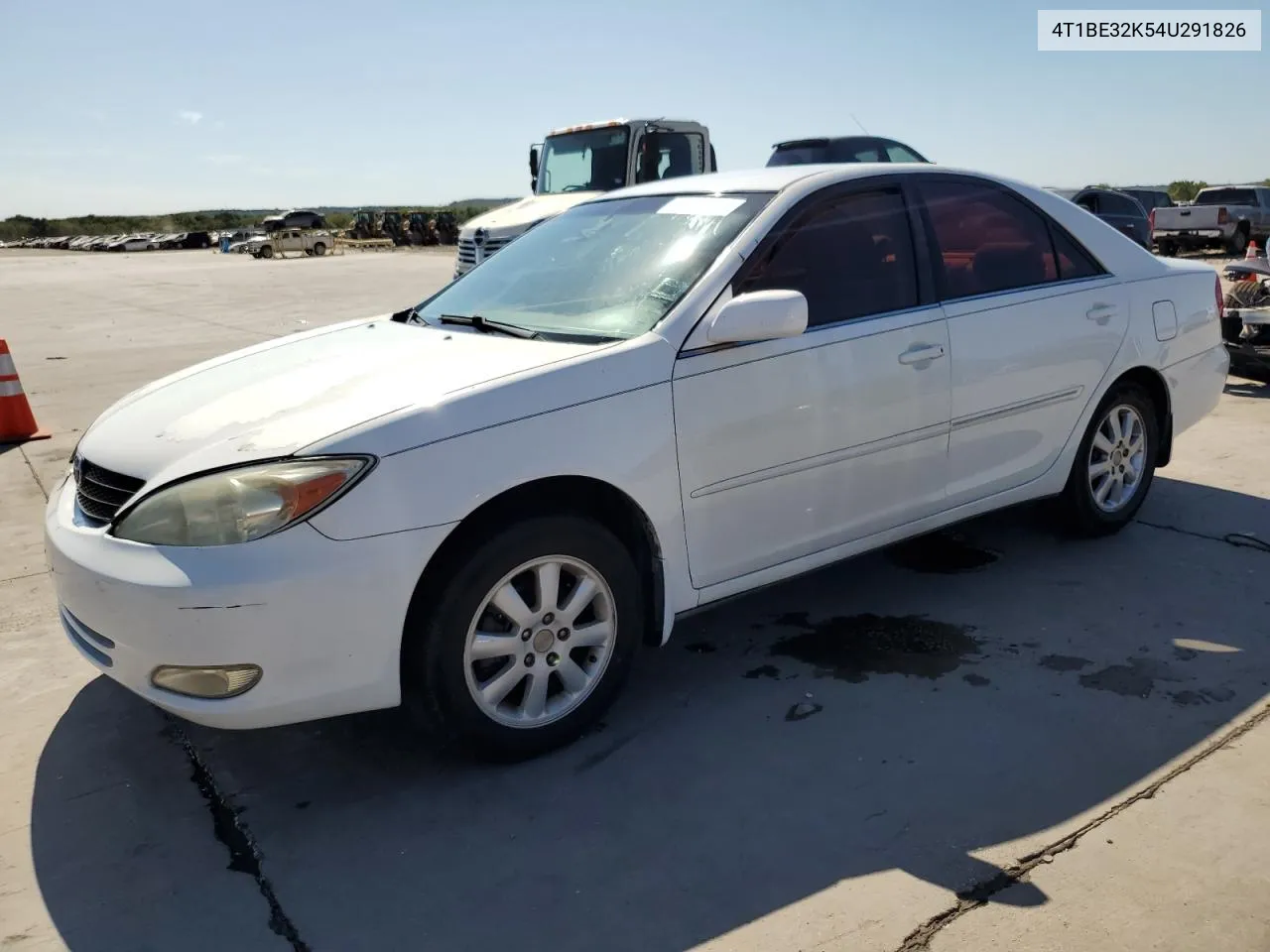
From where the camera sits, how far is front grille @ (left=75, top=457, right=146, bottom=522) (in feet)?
9.46

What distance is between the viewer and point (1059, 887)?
244cm

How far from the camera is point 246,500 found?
8.62ft

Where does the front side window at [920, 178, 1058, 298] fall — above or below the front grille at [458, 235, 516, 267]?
below

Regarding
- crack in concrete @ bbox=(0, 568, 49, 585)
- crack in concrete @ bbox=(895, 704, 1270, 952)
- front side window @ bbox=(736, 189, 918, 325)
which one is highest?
front side window @ bbox=(736, 189, 918, 325)

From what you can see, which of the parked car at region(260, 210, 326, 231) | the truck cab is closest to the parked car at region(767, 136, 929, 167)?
the truck cab

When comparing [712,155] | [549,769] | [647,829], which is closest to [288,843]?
[549,769]

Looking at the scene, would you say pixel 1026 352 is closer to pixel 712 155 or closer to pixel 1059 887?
pixel 1059 887

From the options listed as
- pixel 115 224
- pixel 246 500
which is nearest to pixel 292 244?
pixel 246 500

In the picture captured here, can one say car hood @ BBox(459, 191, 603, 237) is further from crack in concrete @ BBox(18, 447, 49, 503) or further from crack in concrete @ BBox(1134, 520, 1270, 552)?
crack in concrete @ BBox(1134, 520, 1270, 552)

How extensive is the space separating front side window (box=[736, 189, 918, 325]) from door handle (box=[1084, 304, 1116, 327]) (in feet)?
3.36

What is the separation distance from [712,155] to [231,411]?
34.9 ft

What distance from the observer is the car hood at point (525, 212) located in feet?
39.9

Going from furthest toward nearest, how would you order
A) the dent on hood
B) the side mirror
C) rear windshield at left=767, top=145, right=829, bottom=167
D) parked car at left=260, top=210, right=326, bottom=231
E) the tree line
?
the tree line → parked car at left=260, top=210, right=326, bottom=231 → rear windshield at left=767, top=145, right=829, bottom=167 → the side mirror → the dent on hood

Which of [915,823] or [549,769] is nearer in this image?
[915,823]
